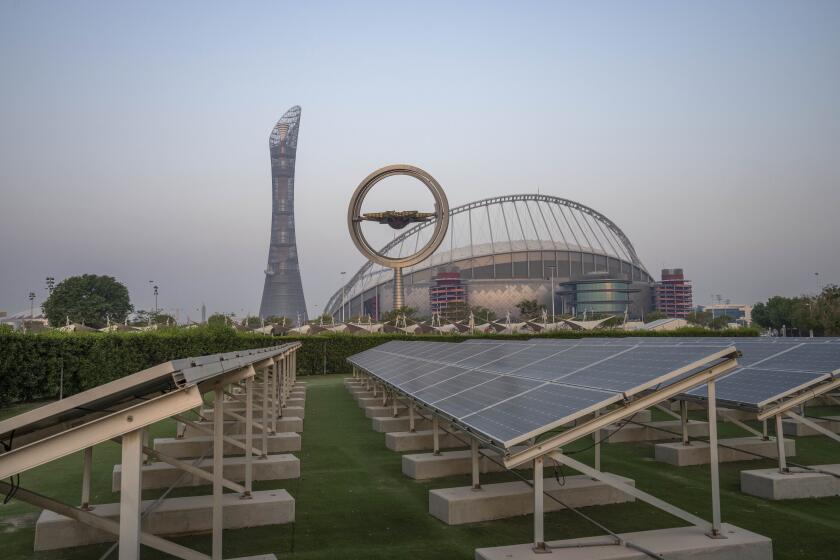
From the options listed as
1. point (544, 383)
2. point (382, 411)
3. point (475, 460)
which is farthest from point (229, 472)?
point (382, 411)

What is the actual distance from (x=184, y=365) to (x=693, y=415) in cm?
2152

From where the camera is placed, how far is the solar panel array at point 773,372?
11.5 m

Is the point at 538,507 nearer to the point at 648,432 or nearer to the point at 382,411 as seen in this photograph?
the point at 648,432

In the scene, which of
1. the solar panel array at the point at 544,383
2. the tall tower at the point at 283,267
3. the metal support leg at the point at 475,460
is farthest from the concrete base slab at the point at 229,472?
the tall tower at the point at 283,267

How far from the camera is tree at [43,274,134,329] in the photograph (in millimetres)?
130500

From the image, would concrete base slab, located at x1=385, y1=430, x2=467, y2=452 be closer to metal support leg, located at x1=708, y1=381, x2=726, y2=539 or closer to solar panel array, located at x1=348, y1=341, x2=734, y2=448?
solar panel array, located at x1=348, y1=341, x2=734, y2=448

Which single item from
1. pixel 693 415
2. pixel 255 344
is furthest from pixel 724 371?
pixel 255 344

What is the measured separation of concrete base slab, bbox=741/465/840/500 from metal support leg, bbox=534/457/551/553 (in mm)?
5838

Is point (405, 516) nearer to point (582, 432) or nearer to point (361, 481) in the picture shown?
point (361, 481)

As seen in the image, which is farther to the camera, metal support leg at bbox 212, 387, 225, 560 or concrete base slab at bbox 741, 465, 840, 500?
concrete base slab at bbox 741, 465, 840, 500

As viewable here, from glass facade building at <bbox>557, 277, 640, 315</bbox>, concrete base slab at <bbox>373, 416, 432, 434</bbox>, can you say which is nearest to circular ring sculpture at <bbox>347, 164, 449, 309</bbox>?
concrete base slab at <bbox>373, 416, 432, 434</bbox>

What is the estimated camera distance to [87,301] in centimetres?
13238

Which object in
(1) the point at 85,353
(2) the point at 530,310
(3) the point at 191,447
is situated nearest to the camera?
(3) the point at 191,447

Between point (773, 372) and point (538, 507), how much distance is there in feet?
25.9
